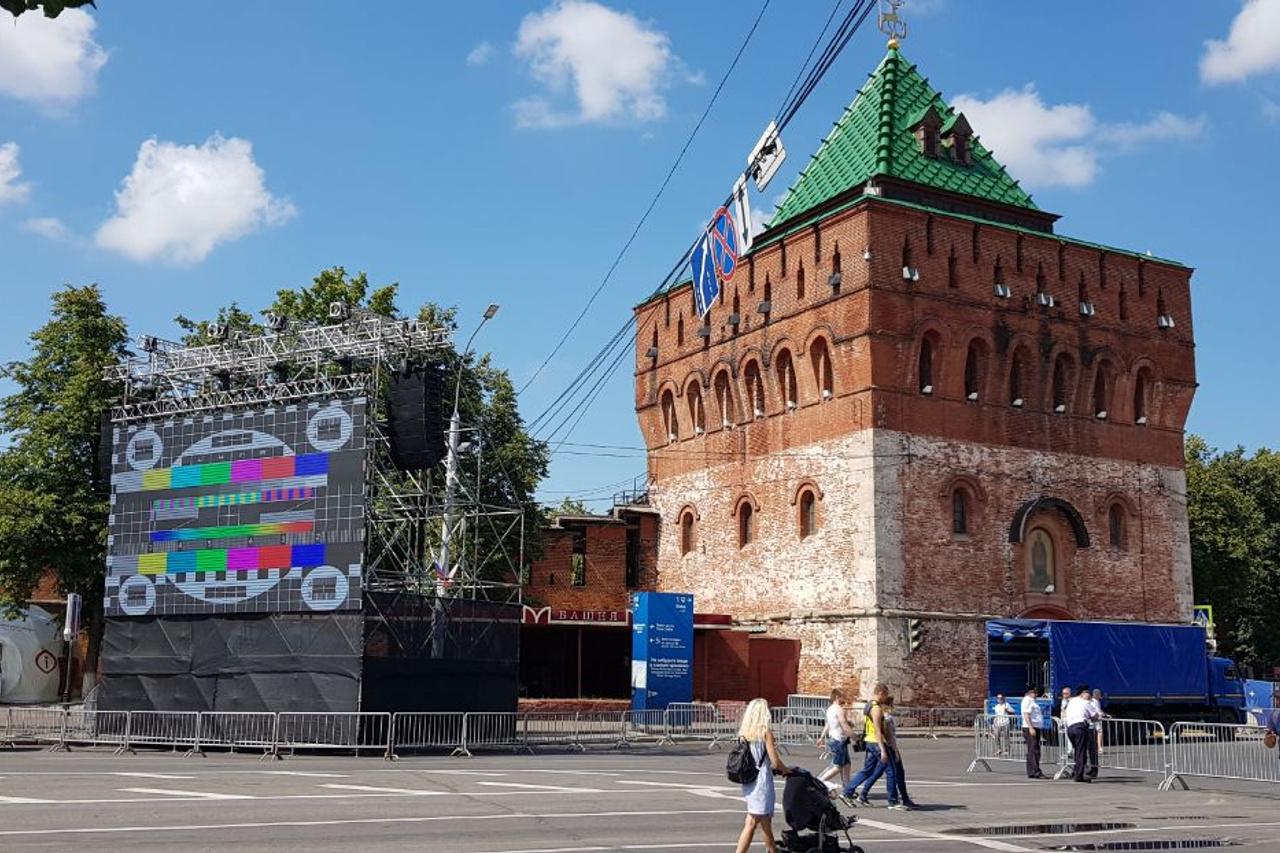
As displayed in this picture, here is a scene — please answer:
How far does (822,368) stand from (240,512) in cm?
2022

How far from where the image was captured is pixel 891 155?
145ft

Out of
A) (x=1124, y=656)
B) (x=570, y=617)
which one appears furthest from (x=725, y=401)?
(x=1124, y=656)

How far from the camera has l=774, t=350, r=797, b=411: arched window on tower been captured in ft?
143

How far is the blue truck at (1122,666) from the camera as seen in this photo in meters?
34.4

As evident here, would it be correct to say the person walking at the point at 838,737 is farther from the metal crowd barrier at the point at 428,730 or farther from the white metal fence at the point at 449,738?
the metal crowd barrier at the point at 428,730

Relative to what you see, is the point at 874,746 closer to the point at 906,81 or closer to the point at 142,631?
the point at 142,631

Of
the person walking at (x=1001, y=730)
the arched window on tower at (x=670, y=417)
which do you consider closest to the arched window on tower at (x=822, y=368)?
the arched window on tower at (x=670, y=417)

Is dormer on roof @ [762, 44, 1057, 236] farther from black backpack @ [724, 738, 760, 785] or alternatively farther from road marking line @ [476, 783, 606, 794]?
black backpack @ [724, 738, 760, 785]

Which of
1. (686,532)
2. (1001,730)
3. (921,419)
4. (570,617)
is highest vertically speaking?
(921,419)

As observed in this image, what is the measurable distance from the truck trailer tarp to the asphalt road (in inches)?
415

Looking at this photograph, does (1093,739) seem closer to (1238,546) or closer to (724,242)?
(724,242)

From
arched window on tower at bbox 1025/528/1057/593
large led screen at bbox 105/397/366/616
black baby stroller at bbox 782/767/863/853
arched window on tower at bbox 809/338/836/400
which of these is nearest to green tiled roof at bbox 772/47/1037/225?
arched window on tower at bbox 809/338/836/400

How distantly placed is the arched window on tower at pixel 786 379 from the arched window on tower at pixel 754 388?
40.6 inches

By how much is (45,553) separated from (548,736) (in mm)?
15164
